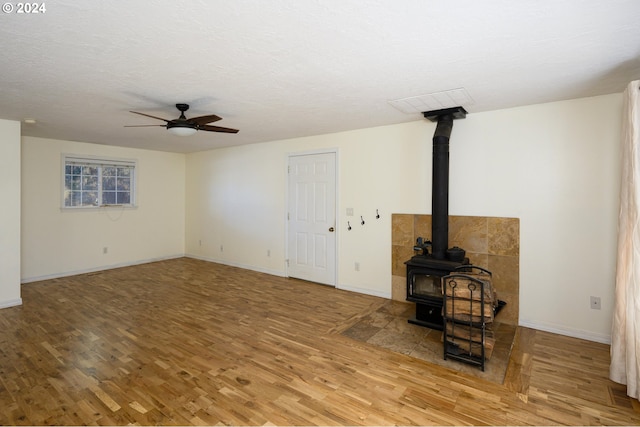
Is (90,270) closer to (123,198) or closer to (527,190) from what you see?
(123,198)

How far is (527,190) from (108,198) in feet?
22.7

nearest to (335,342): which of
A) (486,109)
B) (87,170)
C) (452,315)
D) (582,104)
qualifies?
(452,315)

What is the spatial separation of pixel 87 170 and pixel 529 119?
702 cm

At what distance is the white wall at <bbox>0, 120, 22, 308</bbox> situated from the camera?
13.5ft

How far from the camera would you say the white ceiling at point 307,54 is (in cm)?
176

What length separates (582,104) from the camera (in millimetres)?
3211

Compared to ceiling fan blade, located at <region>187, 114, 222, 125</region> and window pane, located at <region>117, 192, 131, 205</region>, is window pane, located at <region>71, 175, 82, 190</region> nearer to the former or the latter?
window pane, located at <region>117, 192, 131, 205</region>

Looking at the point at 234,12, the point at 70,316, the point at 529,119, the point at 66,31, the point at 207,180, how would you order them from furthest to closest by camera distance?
1. the point at 207,180
2. the point at 70,316
3. the point at 529,119
4. the point at 66,31
5. the point at 234,12

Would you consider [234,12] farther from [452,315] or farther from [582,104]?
[582,104]

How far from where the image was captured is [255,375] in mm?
2541

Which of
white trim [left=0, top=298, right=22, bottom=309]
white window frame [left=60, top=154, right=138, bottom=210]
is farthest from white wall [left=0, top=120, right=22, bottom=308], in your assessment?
white window frame [left=60, top=154, right=138, bottom=210]

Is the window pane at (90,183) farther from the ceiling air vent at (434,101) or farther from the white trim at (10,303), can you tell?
the ceiling air vent at (434,101)

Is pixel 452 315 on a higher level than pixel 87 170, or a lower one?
lower

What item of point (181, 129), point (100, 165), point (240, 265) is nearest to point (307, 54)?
point (181, 129)
